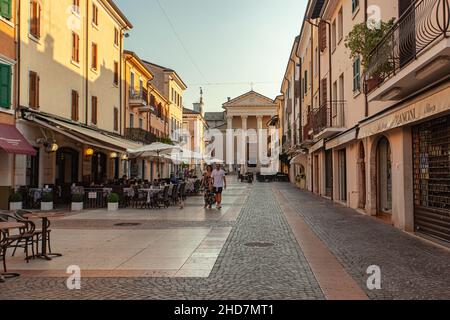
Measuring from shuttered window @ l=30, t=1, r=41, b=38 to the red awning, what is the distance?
443 cm

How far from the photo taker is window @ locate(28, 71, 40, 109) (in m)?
17.8

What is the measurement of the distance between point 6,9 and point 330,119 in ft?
44.8

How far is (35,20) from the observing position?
18219 mm

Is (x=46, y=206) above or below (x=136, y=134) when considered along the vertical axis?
below

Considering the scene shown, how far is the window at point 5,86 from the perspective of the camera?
1580 centimetres

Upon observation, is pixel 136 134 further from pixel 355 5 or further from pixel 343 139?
pixel 355 5

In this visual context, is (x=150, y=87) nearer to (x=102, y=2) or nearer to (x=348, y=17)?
(x=102, y=2)

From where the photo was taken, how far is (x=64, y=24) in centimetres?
2133

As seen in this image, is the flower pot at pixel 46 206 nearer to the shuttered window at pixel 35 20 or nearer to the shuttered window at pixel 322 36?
the shuttered window at pixel 35 20

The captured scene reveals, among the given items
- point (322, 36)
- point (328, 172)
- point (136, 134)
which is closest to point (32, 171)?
point (136, 134)

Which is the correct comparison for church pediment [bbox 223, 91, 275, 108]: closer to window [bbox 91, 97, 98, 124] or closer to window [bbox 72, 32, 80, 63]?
window [bbox 91, 97, 98, 124]

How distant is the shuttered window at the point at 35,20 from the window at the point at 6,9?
183 centimetres

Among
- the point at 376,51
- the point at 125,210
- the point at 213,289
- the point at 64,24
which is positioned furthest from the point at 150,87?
the point at 213,289
